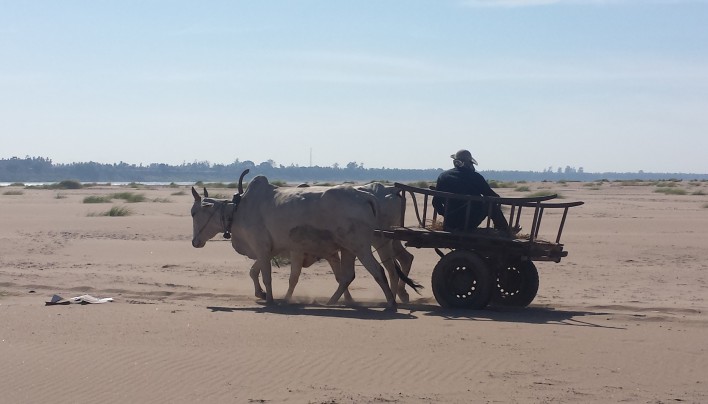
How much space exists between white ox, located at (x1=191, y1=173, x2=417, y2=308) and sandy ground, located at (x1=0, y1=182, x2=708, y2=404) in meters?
0.65

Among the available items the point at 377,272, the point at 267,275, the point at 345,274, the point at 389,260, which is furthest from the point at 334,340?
the point at 389,260

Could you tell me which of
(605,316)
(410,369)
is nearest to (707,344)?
(605,316)

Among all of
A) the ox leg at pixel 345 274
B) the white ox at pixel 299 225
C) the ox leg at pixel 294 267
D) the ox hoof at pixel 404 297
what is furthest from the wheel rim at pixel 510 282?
the ox leg at pixel 294 267

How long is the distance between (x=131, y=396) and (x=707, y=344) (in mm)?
6243

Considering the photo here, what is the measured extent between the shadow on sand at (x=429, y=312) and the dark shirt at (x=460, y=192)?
4.04ft

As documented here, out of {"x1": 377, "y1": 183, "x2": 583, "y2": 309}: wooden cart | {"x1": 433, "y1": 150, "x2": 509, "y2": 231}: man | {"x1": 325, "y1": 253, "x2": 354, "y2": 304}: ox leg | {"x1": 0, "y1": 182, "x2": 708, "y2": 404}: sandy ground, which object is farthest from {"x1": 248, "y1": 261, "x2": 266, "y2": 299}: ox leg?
{"x1": 433, "y1": 150, "x2": 509, "y2": 231}: man

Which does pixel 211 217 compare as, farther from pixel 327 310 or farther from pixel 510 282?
pixel 510 282

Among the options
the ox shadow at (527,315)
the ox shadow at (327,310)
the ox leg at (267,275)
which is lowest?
the ox shadow at (327,310)

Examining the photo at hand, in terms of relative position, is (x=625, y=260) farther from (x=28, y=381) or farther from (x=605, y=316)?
(x=28, y=381)

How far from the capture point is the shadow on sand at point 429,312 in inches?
488

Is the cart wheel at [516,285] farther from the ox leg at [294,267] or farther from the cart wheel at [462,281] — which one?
the ox leg at [294,267]

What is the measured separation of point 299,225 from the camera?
14.2 metres

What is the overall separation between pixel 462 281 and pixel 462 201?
112cm

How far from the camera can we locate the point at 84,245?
22578 millimetres
